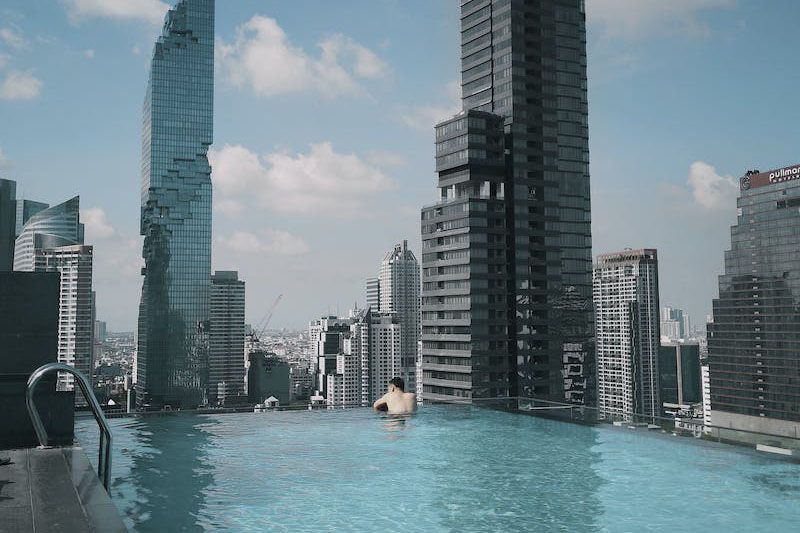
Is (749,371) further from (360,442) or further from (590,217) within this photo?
(360,442)

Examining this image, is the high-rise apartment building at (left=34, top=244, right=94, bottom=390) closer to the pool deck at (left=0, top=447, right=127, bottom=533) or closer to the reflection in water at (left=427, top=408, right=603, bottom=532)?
the reflection in water at (left=427, top=408, right=603, bottom=532)

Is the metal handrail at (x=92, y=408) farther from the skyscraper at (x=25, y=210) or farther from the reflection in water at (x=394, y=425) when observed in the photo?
the skyscraper at (x=25, y=210)

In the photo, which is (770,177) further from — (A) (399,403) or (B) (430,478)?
(B) (430,478)

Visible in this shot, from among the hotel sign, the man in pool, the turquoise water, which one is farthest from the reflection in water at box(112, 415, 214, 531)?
the hotel sign

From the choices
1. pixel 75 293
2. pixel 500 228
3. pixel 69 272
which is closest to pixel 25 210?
pixel 69 272

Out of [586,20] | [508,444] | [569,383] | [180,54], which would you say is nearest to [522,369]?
[569,383]

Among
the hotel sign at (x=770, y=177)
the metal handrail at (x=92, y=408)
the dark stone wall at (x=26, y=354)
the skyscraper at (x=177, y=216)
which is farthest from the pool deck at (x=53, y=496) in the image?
the skyscraper at (x=177, y=216)

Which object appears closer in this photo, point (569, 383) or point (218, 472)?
point (218, 472)
